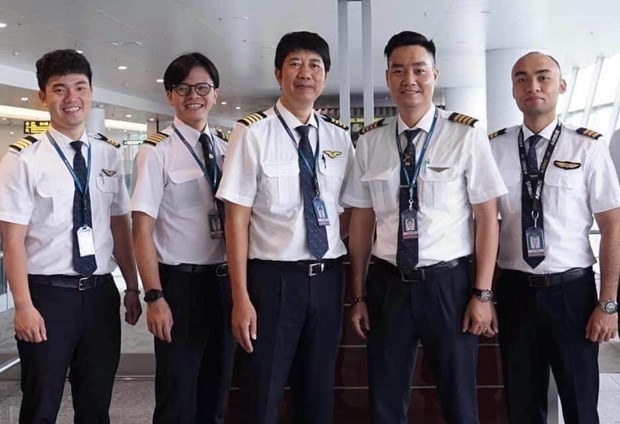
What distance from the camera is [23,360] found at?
2154 mm

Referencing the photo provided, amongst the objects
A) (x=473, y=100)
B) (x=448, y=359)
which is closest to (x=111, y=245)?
(x=448, y=359)

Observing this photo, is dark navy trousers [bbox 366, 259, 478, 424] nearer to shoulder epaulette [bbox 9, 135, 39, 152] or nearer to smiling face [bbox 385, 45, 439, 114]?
smiling face [bbox 385, 45, 439, 114]

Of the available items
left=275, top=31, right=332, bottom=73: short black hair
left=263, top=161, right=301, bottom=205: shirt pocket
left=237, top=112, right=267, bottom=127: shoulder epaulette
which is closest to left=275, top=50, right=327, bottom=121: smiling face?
left=275, top=31, right=332, bottom=73: short black hair

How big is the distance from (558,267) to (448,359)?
520 mm

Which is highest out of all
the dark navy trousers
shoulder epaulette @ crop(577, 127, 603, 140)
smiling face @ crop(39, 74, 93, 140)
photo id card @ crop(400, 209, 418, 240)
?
smiling face @ crop(39, 74, 93, 140)

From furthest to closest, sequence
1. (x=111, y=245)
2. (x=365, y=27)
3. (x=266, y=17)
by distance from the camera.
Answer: (x=266, y=17)
(x=365, y=27)
(x=111, y=245)

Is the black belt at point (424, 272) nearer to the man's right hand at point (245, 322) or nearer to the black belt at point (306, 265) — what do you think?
the black belt at point (306, 265)

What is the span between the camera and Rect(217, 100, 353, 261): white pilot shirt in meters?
2.02

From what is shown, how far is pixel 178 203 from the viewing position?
7.45 feet

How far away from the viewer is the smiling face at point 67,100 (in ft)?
7.21

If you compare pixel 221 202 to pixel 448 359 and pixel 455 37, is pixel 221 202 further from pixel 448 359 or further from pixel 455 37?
pixel 455 37

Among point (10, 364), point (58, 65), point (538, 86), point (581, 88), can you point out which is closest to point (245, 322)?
point (58, 65)

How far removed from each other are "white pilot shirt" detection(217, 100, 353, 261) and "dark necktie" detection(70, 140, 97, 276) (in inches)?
21.2

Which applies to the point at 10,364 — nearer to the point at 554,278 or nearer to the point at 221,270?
the point at 221,270
